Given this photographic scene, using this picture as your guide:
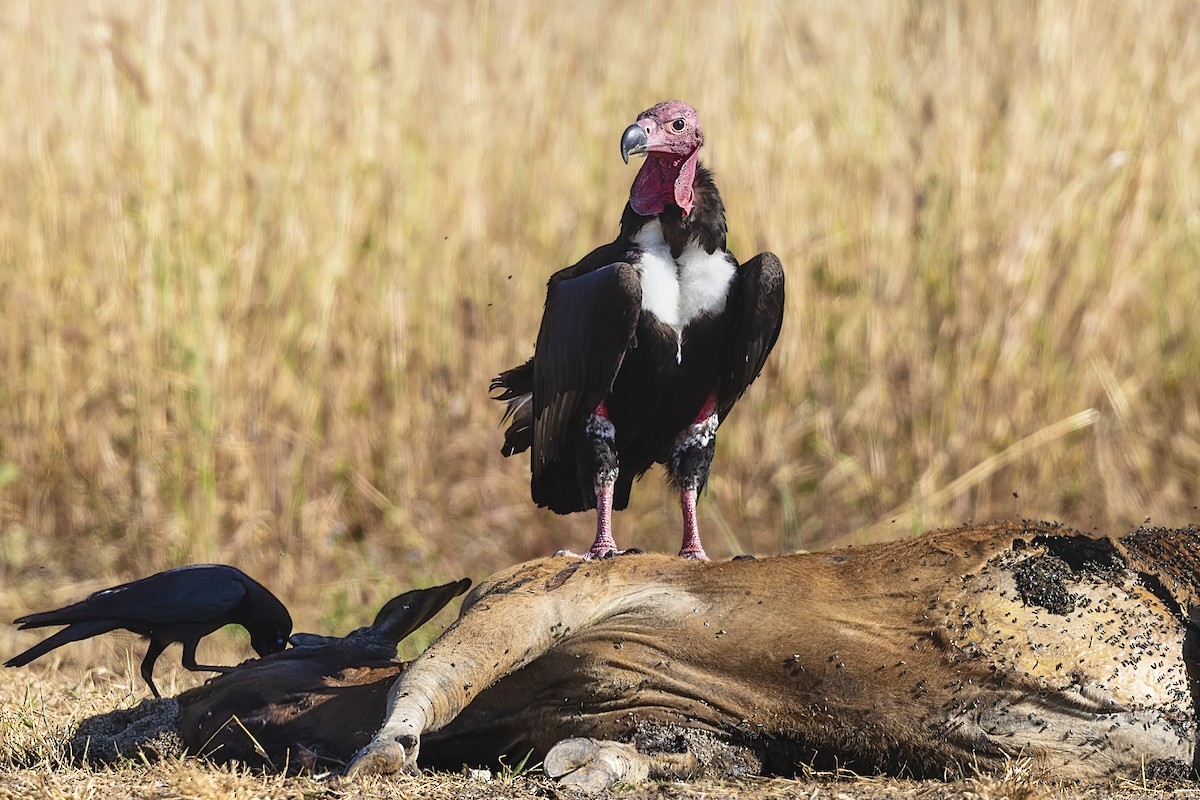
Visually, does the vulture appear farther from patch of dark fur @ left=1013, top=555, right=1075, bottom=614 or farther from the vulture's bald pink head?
patch of dark fur @ left=1013, top=555, right=1075, bottom=614

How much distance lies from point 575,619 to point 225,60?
12.3ft

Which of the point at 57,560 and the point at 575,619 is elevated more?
the point at 575,619

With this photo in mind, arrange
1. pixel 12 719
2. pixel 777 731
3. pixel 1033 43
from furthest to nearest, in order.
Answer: pixel 1033 43 → pixel 12 719 → pixel 777 731

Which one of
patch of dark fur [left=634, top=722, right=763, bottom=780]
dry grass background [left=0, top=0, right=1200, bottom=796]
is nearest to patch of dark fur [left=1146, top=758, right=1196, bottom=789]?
patch of dark fur [left=634, top=722, right=763, bottom=780]

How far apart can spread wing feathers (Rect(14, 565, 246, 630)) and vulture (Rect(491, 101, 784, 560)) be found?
36.7 inches

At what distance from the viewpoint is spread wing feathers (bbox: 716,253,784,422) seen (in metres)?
3.69

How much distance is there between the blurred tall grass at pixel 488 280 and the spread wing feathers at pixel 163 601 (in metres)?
1.99

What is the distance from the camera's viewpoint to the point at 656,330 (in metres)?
3.62

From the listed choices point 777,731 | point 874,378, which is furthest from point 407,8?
point 777,731

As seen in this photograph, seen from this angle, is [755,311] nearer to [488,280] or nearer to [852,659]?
[852,659]

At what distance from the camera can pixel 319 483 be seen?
5.74m

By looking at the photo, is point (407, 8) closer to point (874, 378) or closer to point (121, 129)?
point (121, 129)

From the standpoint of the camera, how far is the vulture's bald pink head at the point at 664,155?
365 cm

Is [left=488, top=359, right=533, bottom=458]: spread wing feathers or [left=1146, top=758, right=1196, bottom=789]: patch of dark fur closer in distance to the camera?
[left=1146, top=758, right=1196, bottom=789]: patch of dark fur
